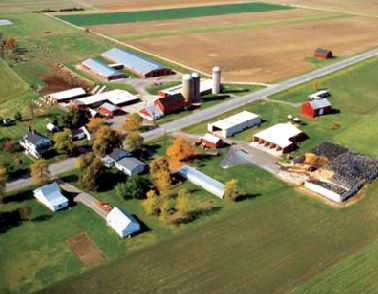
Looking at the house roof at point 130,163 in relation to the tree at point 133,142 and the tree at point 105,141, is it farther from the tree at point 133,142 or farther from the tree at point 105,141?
the tree at point 105,141

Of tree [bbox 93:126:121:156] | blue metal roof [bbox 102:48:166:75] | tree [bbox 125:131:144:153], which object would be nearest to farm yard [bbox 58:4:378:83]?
blue metal roof [bbox 102:48:166:75]

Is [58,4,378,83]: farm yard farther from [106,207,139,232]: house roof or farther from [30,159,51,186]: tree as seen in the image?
[106,207,139,232]: house roof

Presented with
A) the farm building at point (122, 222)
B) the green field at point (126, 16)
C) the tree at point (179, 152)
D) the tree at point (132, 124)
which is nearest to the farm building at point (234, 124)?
the tree at point (179, 152)

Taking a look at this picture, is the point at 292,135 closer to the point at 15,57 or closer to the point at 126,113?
the point at 126,113

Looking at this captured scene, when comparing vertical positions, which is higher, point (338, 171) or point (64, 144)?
point (64, 144)

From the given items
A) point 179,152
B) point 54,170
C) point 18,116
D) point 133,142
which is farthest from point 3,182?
point 18,116

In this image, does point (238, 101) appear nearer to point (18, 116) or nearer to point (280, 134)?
point (280, 134)
